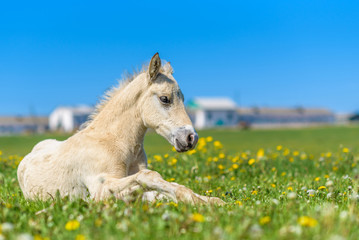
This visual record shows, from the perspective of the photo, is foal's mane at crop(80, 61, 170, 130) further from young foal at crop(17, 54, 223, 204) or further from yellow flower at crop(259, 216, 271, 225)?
yellow flower at crop(259, 216, 271, 225)

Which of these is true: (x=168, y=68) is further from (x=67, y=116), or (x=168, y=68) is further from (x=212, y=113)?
(x=67, y=116)

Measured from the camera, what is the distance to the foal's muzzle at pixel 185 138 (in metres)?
4.50

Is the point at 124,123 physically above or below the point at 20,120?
below

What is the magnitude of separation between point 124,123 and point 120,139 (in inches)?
9.8

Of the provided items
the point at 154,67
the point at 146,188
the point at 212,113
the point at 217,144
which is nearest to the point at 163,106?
the point at 154,67

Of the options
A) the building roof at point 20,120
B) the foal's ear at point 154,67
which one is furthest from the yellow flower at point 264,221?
the building roof at point 20,120

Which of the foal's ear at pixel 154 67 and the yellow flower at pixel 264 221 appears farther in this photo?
the foal's ear at pixel 154 67

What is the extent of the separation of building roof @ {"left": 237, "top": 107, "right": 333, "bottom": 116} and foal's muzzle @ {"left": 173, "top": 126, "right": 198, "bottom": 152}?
123 meters

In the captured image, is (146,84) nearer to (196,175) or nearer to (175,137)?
(175,137)

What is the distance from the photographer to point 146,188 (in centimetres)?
401

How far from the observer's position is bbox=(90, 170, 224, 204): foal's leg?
12.7 ft

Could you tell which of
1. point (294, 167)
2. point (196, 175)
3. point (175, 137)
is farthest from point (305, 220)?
point (294, 167)

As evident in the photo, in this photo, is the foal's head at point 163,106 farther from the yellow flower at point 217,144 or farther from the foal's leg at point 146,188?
the yellow flower at point 217,144

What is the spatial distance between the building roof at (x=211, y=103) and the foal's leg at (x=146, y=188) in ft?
373
